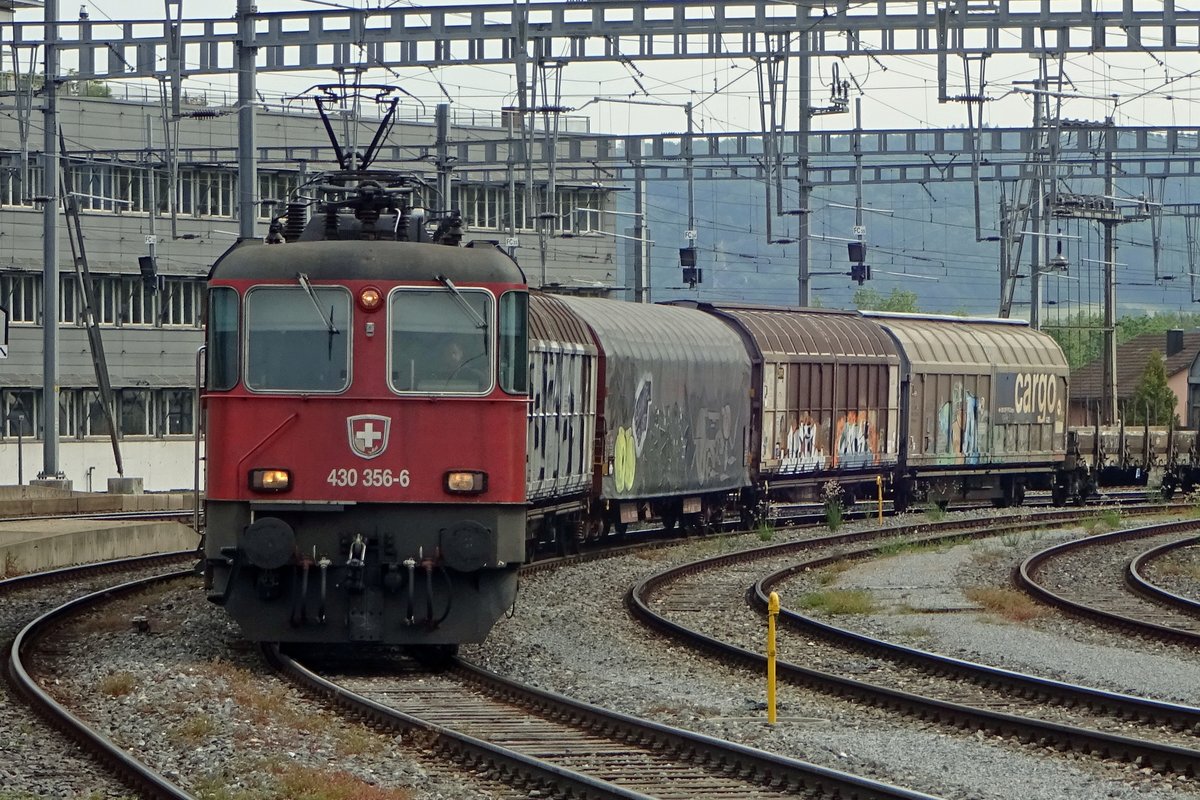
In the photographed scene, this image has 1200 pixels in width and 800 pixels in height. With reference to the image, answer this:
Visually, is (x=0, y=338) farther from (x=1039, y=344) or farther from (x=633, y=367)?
(x=1039, y=344)

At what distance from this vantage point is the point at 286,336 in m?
13.6

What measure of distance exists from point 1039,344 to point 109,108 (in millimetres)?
31090

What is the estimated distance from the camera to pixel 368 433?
44.0 feet

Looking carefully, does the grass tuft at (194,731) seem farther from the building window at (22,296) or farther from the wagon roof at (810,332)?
the building window at (22,296)

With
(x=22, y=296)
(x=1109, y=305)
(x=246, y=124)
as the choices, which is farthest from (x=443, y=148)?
(x=22, y=296)

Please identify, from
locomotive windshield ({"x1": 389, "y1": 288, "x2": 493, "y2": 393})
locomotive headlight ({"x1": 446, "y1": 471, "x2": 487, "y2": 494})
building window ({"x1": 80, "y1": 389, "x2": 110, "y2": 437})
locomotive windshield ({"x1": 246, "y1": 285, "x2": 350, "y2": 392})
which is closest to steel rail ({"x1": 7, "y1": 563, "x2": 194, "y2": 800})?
locomotive windshield ({"x1": 246, "y1": 285, "x2": 350, "y2": 392})

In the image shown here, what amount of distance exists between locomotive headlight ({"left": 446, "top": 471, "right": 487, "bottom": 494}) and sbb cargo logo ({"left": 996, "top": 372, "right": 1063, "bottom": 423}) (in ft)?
75.0

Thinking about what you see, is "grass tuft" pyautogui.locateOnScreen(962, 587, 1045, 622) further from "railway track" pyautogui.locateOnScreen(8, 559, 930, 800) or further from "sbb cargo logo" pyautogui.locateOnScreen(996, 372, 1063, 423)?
"sbb cargo logo" pyautogui.locateOnScreen(996, 372, 1063, 423)

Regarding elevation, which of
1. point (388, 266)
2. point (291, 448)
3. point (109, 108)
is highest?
point (109, 108)

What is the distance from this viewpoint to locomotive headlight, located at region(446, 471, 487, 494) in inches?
527

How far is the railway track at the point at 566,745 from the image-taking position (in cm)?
941

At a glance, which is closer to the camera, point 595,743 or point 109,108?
point 595,743

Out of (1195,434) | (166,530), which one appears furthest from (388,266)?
(1195,434)

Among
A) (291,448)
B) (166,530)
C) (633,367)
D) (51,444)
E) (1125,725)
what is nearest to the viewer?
(1125,725)
